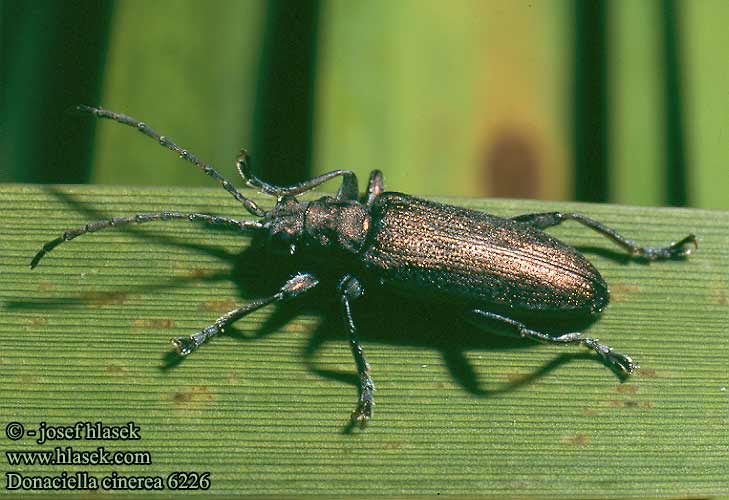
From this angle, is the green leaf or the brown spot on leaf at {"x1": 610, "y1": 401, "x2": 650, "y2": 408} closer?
the green leaf

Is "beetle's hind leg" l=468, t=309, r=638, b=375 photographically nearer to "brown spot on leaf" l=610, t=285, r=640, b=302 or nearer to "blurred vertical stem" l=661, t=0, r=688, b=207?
"brown spot on leaf" l=610, t=285, r=640, b=302

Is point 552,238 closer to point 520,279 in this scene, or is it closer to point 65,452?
point 520,279

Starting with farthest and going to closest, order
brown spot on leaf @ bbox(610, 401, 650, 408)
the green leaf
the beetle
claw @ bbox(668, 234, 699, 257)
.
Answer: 1. claw @ bbox(668, 234, 699, 257)
2. the beetle
3. brown spot on leaf @ bbox(610, 401, 650, 408)
4. the green leaf

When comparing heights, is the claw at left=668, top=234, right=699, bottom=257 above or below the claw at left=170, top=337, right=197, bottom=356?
above

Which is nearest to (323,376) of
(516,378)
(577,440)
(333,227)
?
(333,227)

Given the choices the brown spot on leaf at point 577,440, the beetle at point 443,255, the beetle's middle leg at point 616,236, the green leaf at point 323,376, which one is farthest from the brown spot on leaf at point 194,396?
the beetle's middle leg at point 616,236

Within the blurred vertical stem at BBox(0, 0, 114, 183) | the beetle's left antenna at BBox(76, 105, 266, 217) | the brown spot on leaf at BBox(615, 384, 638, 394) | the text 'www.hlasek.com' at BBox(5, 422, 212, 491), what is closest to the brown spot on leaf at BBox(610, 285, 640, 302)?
the brown spot on leaf at BBox(615, 384, 638, 394)
